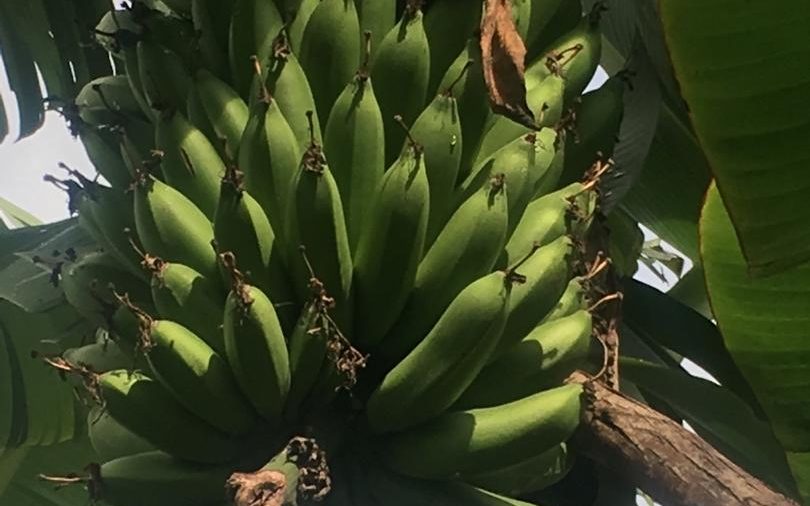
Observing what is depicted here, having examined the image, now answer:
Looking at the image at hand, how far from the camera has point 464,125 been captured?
2.79 feet

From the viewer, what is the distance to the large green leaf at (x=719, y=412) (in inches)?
40.1

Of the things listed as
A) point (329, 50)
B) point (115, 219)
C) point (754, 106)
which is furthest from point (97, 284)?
point (754, 106)

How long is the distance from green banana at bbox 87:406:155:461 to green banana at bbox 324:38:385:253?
0.75 ft

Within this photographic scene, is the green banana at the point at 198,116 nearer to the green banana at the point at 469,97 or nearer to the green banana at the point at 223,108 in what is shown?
the green banana at the point at 223,108

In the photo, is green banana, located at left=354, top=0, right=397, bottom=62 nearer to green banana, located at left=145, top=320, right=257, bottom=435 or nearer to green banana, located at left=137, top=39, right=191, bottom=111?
green banana, located at left=137, top=39, right=191, bottom=111

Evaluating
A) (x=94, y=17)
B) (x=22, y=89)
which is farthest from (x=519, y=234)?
(x=22, y=89)

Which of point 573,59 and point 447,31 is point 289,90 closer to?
point 447,31

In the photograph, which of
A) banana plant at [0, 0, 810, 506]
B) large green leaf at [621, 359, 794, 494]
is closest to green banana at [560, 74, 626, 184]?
banana plant at [0, 0, 810, 506]

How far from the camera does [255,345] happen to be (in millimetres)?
703

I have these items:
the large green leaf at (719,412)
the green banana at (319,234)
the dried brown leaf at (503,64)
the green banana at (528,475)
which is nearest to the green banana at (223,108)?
the green banana at (319,234)

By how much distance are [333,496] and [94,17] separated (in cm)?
76

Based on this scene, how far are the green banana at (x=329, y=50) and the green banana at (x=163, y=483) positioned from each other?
0.28 meters

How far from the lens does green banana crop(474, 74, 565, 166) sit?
864 millimetres

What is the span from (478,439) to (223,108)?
326mm
